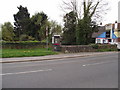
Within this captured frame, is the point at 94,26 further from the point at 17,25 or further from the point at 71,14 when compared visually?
the point at 17,25

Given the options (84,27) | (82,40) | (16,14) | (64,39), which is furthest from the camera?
(16,14)

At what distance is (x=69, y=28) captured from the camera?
84.7ft

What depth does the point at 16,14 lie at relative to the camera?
47625mm

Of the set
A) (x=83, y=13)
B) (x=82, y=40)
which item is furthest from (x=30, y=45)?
(x=83, y=13)

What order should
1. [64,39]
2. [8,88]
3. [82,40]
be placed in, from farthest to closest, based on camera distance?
1. [64,39]
2. [82,40]
3. [8,88]

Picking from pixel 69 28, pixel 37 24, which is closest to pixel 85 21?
pixel 69 28

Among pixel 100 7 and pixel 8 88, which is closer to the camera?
pixel 8 88

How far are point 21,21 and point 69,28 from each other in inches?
951

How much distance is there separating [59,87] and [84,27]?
1843 centimetres

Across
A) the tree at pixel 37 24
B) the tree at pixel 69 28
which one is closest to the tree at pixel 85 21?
the tree at pixel 69 28

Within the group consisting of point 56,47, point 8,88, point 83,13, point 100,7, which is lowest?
point 8,88

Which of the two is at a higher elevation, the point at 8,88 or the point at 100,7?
the point at 100,7

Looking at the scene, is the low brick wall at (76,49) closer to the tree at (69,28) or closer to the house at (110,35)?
the tree at (69,28)

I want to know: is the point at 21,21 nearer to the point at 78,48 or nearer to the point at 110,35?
the point at 78,48
